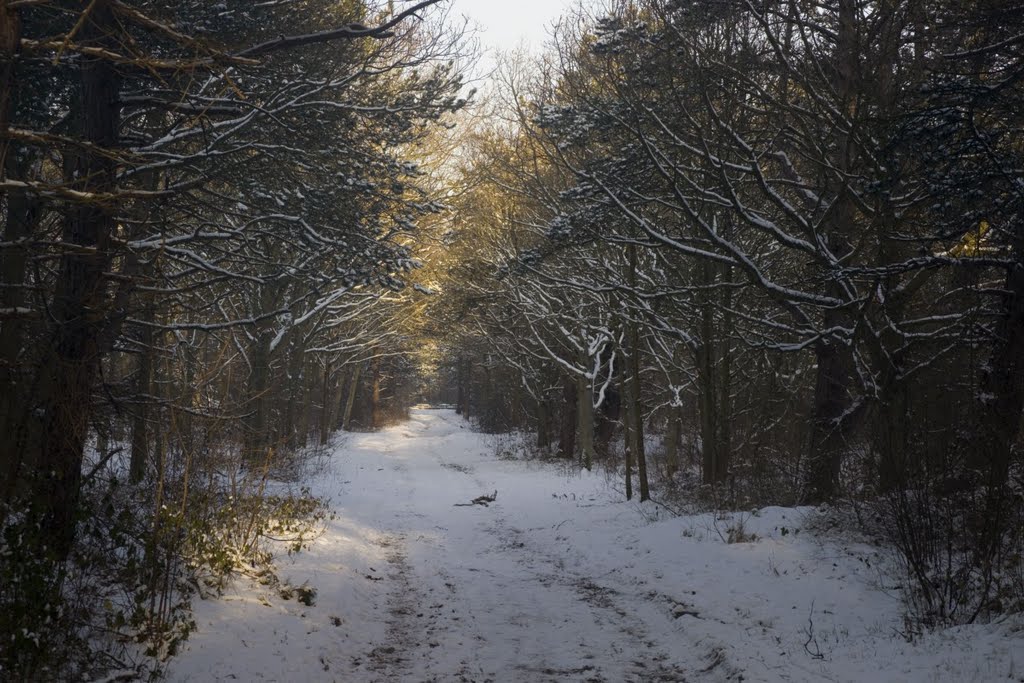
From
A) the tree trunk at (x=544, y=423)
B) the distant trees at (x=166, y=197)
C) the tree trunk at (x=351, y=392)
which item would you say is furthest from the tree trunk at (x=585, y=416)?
the tree trunk at (x=351, y=392)

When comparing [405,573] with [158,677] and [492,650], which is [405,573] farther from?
[158,677]

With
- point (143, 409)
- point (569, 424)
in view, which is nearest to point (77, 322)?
point (143, 409)

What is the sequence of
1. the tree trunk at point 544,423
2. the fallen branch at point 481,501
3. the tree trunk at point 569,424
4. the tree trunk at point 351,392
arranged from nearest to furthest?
1. the fallen branch at point 481,501
2. the tree trunk at point 569,424
3. the tree trunk at point 544,423
4. the tree trunk at point 351,392

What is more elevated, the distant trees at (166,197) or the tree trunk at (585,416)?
the distant trees at (166,197)

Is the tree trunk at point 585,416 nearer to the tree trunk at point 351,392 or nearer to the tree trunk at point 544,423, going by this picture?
the tree trunk at point 544,423

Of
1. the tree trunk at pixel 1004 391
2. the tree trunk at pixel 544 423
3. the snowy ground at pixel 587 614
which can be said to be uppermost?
the tree trunk at pixel 1004 391

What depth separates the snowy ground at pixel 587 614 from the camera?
19.3 ft

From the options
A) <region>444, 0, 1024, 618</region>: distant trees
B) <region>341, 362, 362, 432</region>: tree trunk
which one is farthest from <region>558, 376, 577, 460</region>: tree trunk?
<region>341, 362, 362, 432</region>: tree trunk

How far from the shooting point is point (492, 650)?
6660 mm

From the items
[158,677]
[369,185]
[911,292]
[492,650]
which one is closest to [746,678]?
[492,650]

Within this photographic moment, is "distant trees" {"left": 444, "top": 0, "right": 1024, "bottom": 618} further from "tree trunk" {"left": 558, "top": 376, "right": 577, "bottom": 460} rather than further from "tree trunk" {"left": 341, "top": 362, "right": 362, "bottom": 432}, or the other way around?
"tree trunk" {"left": 341, "top": 362, "right": 362, "bottom": 432}

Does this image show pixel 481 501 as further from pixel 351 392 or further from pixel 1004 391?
pixel 351 392

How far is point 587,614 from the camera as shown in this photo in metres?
7.95

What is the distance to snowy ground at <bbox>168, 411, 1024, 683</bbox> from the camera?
19.3 feet
